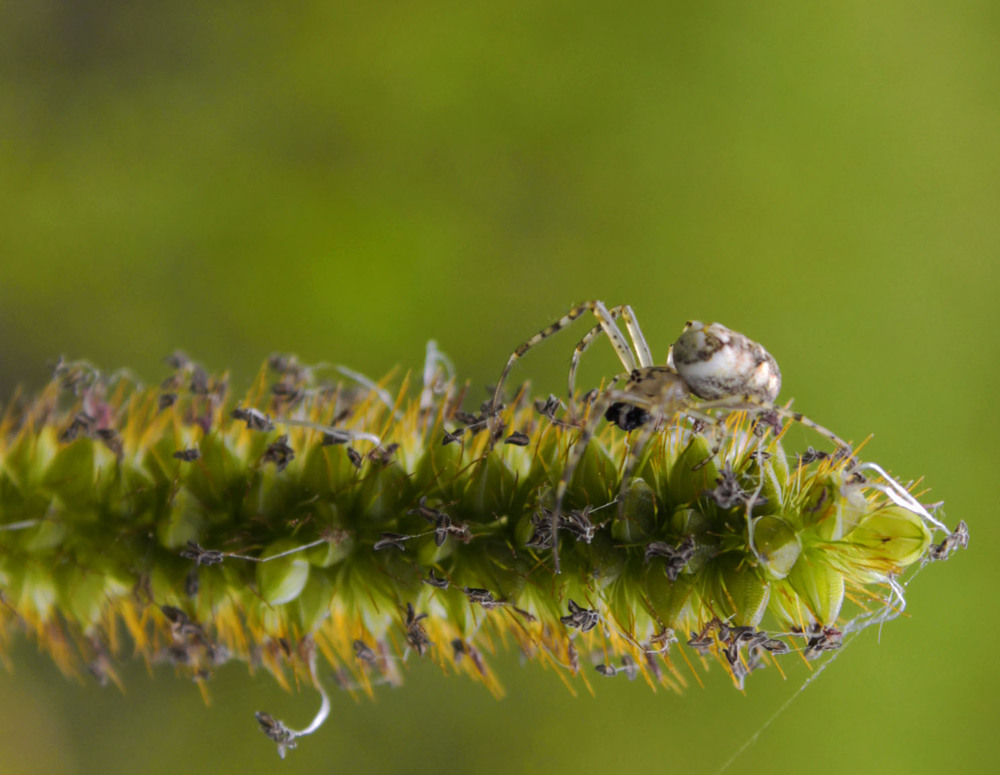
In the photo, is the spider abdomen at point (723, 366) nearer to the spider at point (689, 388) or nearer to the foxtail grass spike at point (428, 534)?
the spider at point (689, 388)

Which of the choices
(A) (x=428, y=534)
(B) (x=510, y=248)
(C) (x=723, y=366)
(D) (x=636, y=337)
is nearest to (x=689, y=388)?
(C) (x=723, y=366)

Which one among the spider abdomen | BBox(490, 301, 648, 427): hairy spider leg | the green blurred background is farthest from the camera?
the green blurred background

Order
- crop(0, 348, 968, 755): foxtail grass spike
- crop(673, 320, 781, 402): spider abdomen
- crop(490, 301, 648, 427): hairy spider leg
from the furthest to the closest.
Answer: crop(490, 301, 648, 427): hairy spider leg, crop(673, 320, 781, 402): spider abdomen, crop(0, 348, 968, 755): foxtail grass spike

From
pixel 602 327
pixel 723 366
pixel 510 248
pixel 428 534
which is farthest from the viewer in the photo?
pixel 510 248

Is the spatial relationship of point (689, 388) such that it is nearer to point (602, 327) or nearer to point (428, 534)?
point (602, 327)

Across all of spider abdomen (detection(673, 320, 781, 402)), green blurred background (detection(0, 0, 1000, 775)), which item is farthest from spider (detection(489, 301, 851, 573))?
green blurred background (detection(0, 0, 1000, 775))

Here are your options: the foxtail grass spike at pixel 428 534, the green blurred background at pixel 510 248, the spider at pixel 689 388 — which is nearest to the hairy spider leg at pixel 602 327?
the spider at pixel 689 388

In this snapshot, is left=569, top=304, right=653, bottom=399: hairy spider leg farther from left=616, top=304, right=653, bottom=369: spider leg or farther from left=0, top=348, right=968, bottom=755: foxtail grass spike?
left=0, top=348, right=968, bottom=755: foxtail grass spike

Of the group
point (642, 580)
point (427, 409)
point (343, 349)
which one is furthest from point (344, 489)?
point (343, 349)
